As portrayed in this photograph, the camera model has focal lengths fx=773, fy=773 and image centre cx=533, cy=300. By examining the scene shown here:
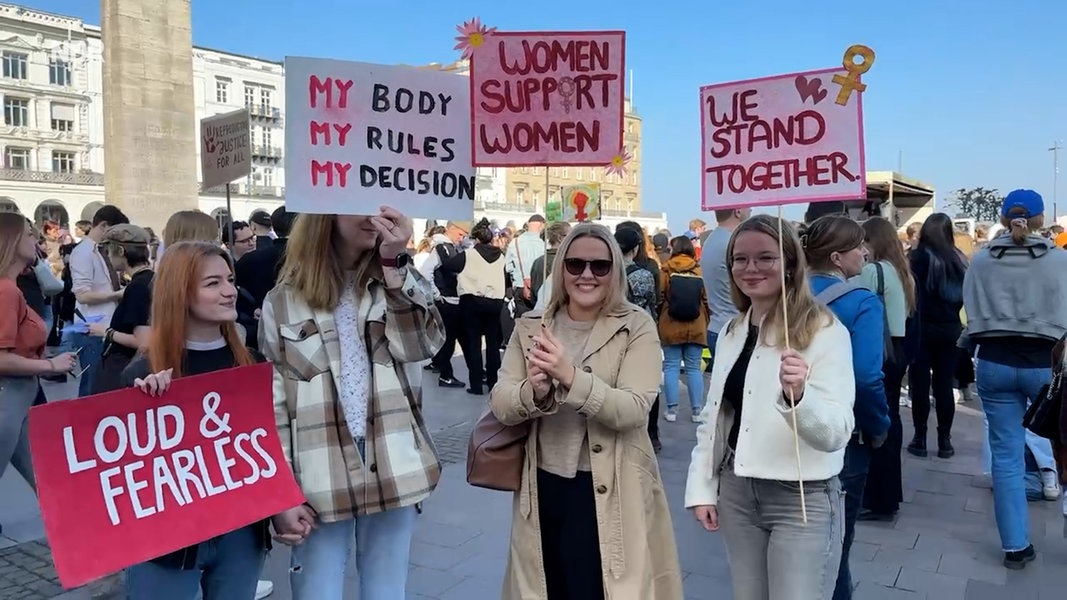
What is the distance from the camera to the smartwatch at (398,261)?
2.49 meters

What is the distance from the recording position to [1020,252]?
15.1 feet

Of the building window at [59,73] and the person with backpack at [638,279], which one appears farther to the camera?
the building window at [59,73]

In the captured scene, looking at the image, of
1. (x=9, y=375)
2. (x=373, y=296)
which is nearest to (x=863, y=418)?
(x=373, y=296)

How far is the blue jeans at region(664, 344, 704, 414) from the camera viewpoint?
761 cm

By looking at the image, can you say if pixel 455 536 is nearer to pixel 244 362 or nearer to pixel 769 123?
pixel 244 362

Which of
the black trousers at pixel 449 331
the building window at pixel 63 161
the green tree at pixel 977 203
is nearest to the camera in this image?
the black trousers at pixel 449 331

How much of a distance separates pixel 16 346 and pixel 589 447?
11.3 feet

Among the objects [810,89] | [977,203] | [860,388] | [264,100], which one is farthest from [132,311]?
[264,100]

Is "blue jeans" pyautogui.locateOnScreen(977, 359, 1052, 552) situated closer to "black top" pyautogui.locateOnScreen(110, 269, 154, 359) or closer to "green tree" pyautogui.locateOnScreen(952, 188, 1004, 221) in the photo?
"black top" pyautogui.locateOnScreen(110, 269, 154, 359)

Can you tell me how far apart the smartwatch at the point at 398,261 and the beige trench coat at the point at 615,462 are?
1.49ft

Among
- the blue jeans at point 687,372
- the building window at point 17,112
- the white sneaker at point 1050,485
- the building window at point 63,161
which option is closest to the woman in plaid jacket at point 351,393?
the white sneaker at point 1050,485

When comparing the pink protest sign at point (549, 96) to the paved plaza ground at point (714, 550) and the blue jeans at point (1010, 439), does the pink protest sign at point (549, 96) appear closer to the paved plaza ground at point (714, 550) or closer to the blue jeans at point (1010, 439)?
the paved plaza ground at point (714, 550)

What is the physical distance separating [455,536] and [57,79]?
68794 millimetres

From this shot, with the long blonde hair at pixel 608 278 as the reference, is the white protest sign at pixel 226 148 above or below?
above
